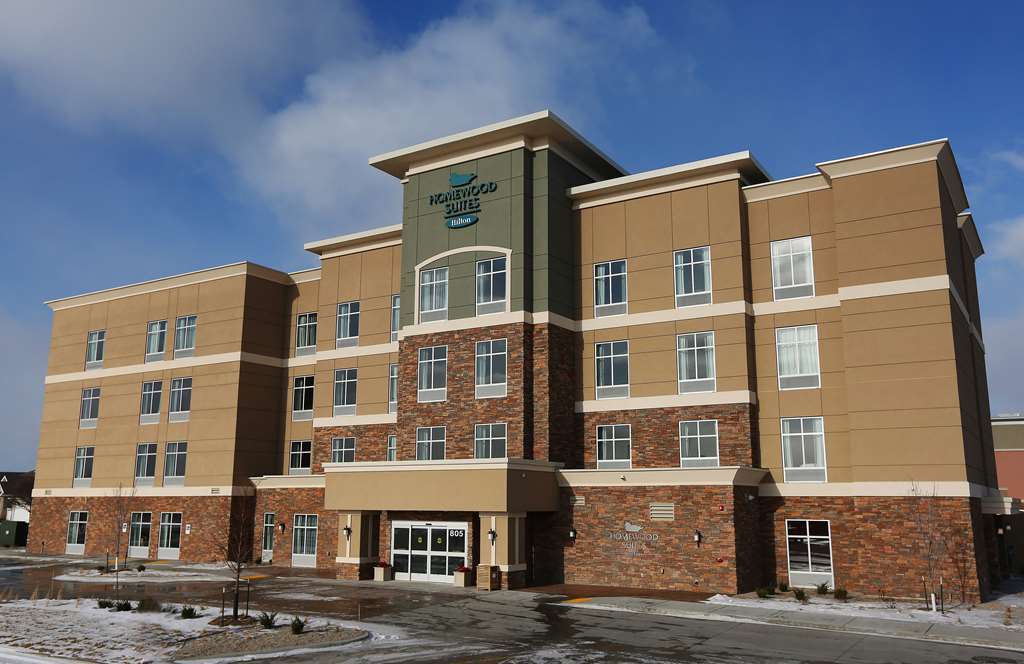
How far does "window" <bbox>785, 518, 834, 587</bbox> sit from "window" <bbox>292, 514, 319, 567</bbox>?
20.7 meters

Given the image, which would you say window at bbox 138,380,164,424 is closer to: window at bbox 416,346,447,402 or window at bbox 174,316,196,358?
window at bbox 174,316,196,358

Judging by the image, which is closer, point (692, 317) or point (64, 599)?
point (64, 599)

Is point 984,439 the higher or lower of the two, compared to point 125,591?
higher

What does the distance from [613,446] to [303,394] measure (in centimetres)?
1784

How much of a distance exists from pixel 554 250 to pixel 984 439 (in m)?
17.7

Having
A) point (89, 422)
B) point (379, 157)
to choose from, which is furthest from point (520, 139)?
point (89, 422)

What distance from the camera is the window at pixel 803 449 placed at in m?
28.6

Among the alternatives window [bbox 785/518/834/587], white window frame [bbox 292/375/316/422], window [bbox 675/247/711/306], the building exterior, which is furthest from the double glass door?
white window frame [bbox 292/375/316/422]

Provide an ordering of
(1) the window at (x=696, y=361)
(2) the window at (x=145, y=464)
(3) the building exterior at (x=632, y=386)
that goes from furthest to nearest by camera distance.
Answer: (2) the window at (x=145, y=464) → (1) the window at (x=696, y=361) → (3) the building exterior at (x=632, y=386)

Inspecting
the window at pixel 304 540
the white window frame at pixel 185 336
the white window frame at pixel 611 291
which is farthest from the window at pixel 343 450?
the white window frame at pixel 611 291

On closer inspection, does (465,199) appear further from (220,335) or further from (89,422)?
(89,422)

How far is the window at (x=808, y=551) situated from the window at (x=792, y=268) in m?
8.08

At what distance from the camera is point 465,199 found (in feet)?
112

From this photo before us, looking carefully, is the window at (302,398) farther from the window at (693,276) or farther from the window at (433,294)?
the window at (693,276)
